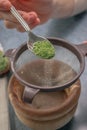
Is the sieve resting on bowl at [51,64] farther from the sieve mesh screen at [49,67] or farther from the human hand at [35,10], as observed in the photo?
the human hand at [35,10]

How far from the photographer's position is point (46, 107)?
0.50 meters

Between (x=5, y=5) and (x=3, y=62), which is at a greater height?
(x=5, y=5)

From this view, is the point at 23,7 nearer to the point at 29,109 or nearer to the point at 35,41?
the point at 35,41

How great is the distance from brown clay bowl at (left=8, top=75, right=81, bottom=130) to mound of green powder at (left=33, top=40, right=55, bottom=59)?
0.08m

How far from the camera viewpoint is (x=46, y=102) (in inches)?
20.5

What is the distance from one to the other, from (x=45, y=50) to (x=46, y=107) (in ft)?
0.43

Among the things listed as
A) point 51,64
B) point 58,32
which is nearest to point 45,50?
point 51,64

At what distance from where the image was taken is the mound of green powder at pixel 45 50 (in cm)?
56

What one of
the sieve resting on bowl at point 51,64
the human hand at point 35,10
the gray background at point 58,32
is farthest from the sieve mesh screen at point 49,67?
the gray background at point 58,32

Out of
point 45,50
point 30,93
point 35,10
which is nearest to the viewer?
point 30,93

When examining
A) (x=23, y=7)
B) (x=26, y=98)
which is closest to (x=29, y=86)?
(x=26, y=98)

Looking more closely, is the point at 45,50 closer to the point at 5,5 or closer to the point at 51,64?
the point at 51,64

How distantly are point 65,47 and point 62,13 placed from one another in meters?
0.29

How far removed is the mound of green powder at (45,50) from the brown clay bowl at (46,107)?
0.08 metres
